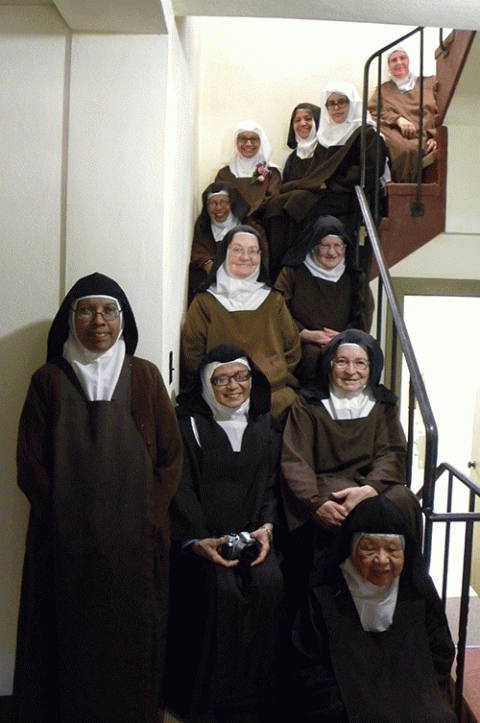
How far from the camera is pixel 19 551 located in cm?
275

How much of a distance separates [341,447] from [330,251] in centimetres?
122

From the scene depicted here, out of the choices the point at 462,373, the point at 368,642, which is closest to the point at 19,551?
the point at 368,642

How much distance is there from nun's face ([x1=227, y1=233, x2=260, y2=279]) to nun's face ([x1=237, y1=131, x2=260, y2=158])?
1326mm

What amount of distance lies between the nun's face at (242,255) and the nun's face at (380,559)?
4.96 feet

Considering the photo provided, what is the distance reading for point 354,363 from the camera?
3.18 metres

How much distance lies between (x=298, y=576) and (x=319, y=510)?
313mm

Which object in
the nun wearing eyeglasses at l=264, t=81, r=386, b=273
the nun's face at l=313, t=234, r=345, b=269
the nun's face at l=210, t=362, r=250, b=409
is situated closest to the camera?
the nun's face at l=210, t=362, r=250, b=409

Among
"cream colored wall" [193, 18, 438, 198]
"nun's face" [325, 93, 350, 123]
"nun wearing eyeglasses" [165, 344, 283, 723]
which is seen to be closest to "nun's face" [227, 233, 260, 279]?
"nun wearing eyeglasses" [165, 344, 283, 723]

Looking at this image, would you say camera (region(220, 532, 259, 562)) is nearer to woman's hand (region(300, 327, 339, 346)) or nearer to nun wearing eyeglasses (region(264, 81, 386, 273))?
woman's hand (region(300, 327, 339, 346))

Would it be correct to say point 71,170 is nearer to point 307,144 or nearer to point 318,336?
point 318,336

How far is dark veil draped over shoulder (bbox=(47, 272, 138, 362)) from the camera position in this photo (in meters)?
2.47

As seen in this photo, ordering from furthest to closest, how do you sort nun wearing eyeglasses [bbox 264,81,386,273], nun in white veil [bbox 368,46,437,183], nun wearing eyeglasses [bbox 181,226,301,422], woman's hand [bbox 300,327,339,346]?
nun in white veil [bbox 368,46,437,183], nun wearing eyeglasses [bbox 264,81,386,273], woman's hand [bbox 300,327,339,346], nun wearing eyeglasses [bbox 181,226,301,422]

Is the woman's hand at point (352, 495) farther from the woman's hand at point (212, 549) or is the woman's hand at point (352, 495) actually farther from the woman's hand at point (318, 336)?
the woman's hand at point (318, 336)

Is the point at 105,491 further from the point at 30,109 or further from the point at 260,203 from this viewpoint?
the point at 260,203
